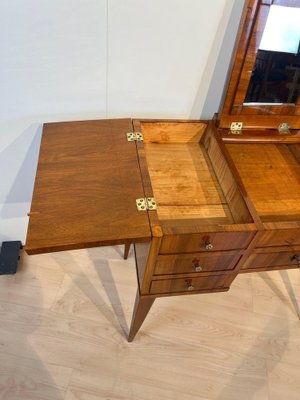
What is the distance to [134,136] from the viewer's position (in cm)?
87

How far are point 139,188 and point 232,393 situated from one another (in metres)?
0.93

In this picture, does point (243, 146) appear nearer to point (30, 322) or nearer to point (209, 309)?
point (209, 309)

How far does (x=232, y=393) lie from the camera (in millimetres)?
1098

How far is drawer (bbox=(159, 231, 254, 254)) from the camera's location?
0.68 metres

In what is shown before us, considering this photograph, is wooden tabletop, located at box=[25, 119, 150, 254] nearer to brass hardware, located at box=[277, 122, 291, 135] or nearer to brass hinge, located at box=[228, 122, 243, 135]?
brass hinge, located at box=[228, 122, 243, 135]

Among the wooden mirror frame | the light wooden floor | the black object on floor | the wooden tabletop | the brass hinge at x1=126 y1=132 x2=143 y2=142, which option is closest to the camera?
the wooden tabletop

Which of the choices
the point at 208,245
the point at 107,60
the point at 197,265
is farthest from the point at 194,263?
the point at 107,60

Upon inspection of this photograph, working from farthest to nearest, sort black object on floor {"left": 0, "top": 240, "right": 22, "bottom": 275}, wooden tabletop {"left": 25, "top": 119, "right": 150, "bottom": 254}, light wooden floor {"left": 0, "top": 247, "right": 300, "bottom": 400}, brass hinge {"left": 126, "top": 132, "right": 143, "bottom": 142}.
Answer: black object on floor {"left": 0, "top": 240, "right": 22, "bottom": 275}
light wooden floor {"left": 0, "top": 247, "right": 300, "bottom": 400}
brass hinge {"left": 126, "top": 132, "right": 143, "bottom": 142}
wooden tabletop {"left": 25, "top": 119, "right": 150, "bottom": 254}

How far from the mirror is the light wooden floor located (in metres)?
0.92

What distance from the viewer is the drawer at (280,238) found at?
28.9 inches

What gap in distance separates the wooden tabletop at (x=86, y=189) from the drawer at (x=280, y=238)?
33cm

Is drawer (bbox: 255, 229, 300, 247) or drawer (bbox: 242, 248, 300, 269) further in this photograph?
drawer (bbox: 242, 248, 300, 269)

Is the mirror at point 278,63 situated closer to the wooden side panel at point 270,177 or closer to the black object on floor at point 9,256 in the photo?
the wooden side panel at point 270,177

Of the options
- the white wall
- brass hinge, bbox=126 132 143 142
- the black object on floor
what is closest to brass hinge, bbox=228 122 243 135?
the white wall
